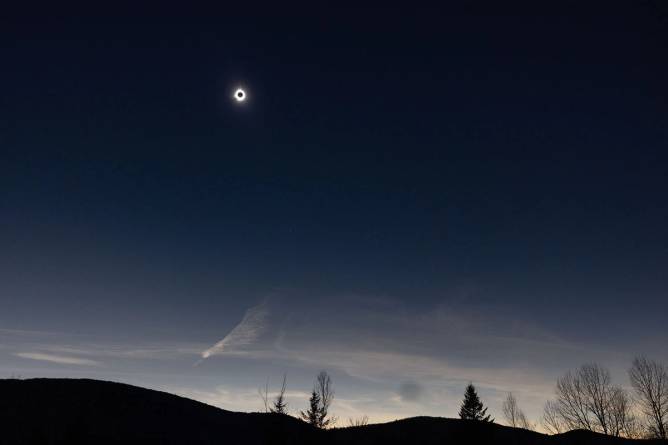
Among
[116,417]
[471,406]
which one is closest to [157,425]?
[116,417]

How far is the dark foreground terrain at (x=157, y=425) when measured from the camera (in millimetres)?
31663

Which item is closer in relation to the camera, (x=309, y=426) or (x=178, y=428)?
(x=178, y=428)

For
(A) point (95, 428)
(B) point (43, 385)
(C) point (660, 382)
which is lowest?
(A) point (95, 428)

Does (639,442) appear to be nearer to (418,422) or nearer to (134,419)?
(418,422)

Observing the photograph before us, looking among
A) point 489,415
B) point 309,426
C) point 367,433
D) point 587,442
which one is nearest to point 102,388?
point 309,426

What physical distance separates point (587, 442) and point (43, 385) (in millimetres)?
57739

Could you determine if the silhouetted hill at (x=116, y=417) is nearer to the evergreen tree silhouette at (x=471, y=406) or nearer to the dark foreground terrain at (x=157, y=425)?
the dark foreground terrain at (x=157, y=425)

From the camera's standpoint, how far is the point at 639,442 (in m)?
45.6

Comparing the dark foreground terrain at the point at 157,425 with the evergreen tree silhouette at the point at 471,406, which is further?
the evergreen tree silhouette at the point at 471,406

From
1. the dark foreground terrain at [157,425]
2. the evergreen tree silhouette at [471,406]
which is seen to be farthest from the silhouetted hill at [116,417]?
the evergreen tree silhouette at [471,406]

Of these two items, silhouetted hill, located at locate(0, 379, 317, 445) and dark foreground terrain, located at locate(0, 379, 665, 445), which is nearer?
dark foreground terrain, located at locate(0, 379, 665, 445)

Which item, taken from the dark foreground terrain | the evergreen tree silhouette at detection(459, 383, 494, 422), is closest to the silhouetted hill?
the dark foreground terrain

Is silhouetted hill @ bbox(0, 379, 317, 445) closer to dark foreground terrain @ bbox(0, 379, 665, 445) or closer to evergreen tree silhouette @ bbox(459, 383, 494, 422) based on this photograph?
dark foreground terrain @ bbox(0, 379, 665, 445)

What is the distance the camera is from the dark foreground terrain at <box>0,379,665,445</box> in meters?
31.7
